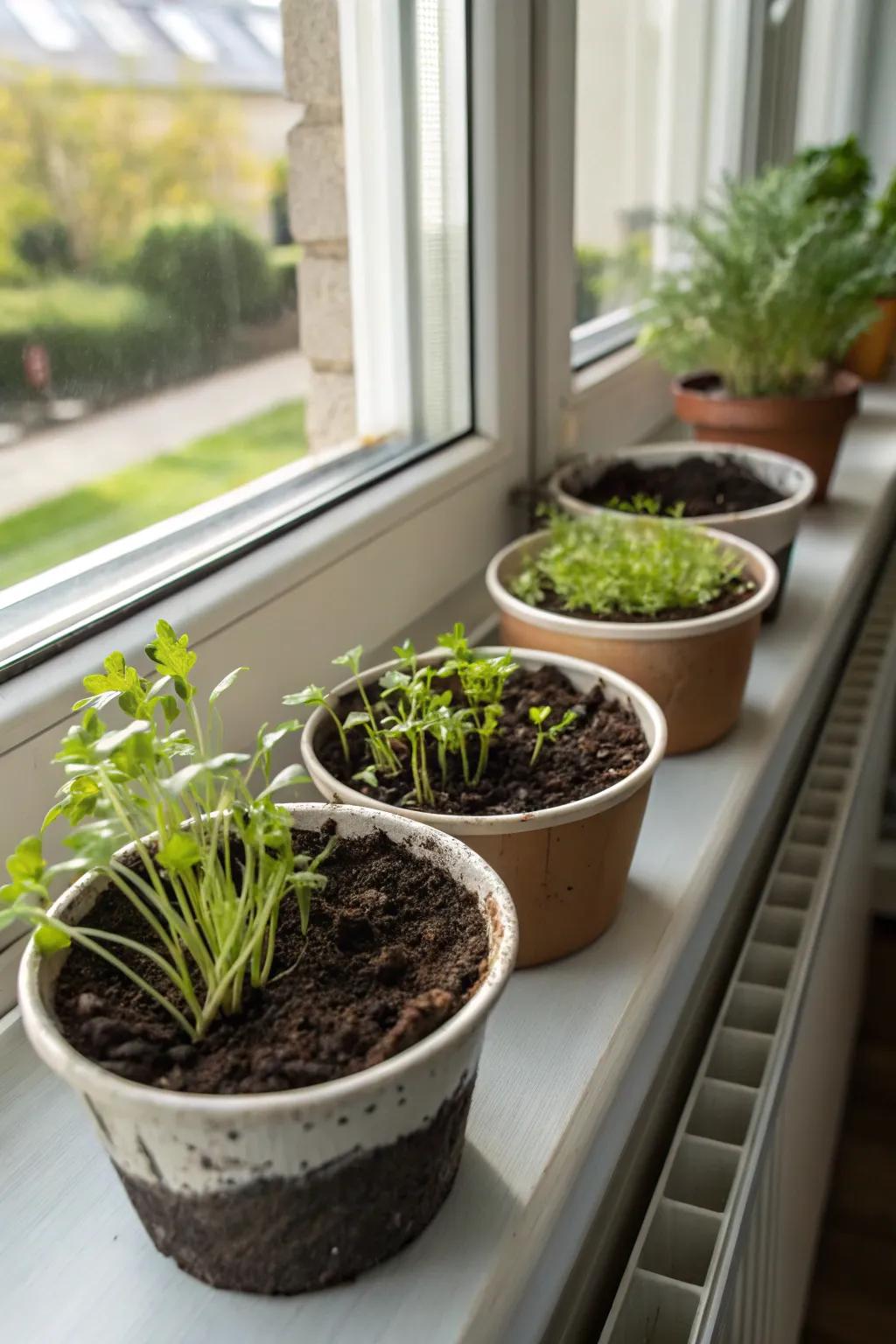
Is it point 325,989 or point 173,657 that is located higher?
point 173,657

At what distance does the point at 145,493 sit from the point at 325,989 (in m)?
0.38

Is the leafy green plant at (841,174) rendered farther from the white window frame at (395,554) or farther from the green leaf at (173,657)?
the green leaf at (173,657)

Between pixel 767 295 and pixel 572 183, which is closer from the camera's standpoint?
pixel 572 183

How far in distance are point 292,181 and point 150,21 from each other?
18 centimetres

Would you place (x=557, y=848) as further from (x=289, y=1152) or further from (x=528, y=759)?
(x=289, y=1152)

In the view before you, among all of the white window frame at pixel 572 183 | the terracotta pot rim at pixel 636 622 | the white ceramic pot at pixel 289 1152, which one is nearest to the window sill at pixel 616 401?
the white window frame at pixel 572 183

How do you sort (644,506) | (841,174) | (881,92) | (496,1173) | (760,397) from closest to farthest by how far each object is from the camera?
(496,1173) → (644,506) → (760,397) → (841,174) → (881,92)

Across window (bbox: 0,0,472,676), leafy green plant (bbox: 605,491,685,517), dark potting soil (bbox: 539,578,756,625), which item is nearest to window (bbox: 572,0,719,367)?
leafy green plant (bbox: 605,491,685,517)

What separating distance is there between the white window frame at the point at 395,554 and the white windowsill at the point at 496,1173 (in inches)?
7.1

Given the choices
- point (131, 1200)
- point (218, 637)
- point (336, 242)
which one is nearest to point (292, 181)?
point (336, 242)

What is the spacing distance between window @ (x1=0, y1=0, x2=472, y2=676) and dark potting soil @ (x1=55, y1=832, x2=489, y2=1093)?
0.20m

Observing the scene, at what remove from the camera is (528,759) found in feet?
2.33

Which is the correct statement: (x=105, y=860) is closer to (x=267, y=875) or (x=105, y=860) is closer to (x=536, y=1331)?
(x=267, y=875)

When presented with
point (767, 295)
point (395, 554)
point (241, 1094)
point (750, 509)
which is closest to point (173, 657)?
point (241, 1094)
